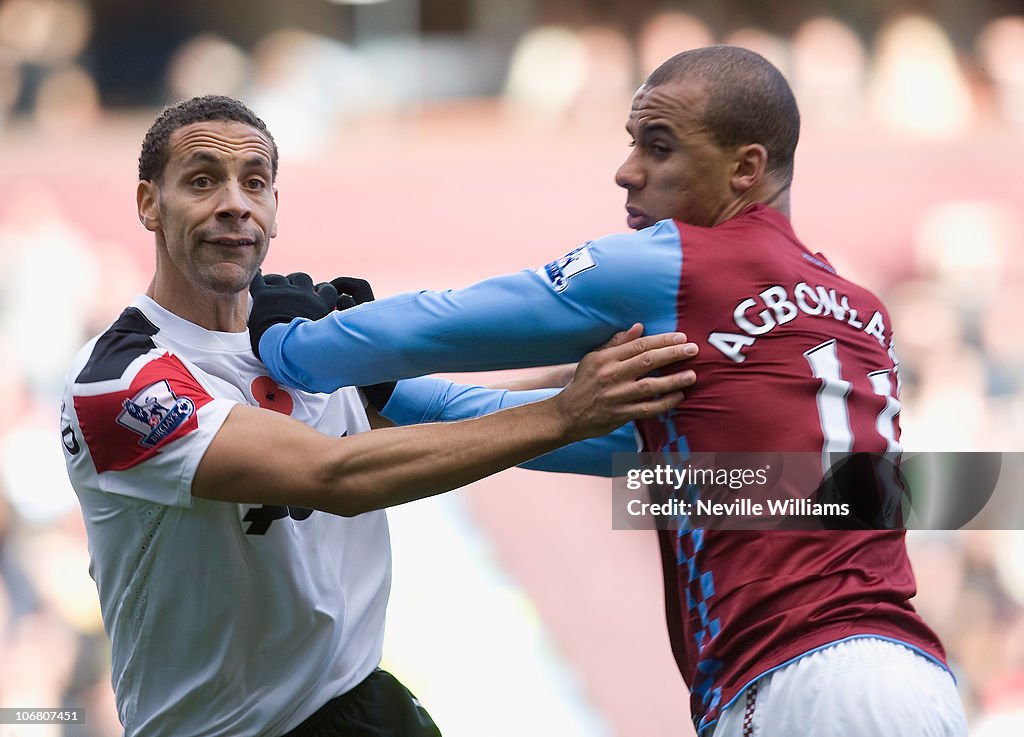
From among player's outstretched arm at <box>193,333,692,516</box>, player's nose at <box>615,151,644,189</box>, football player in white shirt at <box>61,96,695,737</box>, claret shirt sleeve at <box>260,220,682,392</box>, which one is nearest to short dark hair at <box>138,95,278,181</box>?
football player in white shirt at <box>61,96,695,737</box>

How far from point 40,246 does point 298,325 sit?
8.72 meters

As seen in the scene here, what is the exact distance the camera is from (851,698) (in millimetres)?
2543

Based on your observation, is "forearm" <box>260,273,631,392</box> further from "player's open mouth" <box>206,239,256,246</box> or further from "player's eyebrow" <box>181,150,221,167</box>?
"player's eyebrow" <box>181,150,221,167</box>

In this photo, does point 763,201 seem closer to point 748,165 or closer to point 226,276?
point 748,165

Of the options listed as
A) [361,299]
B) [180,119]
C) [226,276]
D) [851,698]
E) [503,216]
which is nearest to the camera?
[851,698]

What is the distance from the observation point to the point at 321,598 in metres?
3.34

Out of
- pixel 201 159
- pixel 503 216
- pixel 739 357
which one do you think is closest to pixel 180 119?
pixel 201 159

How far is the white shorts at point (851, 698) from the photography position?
8.31 ft

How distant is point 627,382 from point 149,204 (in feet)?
4.92

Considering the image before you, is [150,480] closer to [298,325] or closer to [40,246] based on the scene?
[298,325]

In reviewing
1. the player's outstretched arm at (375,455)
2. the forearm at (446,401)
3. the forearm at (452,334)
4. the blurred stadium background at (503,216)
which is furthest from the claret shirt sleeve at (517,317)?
the blurred stadium background at (503,216)

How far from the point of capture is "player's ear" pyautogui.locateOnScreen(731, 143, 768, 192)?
2.92 m

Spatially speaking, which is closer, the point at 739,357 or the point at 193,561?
the point at 739,357

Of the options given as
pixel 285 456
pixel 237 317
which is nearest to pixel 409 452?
pixel 285 456
